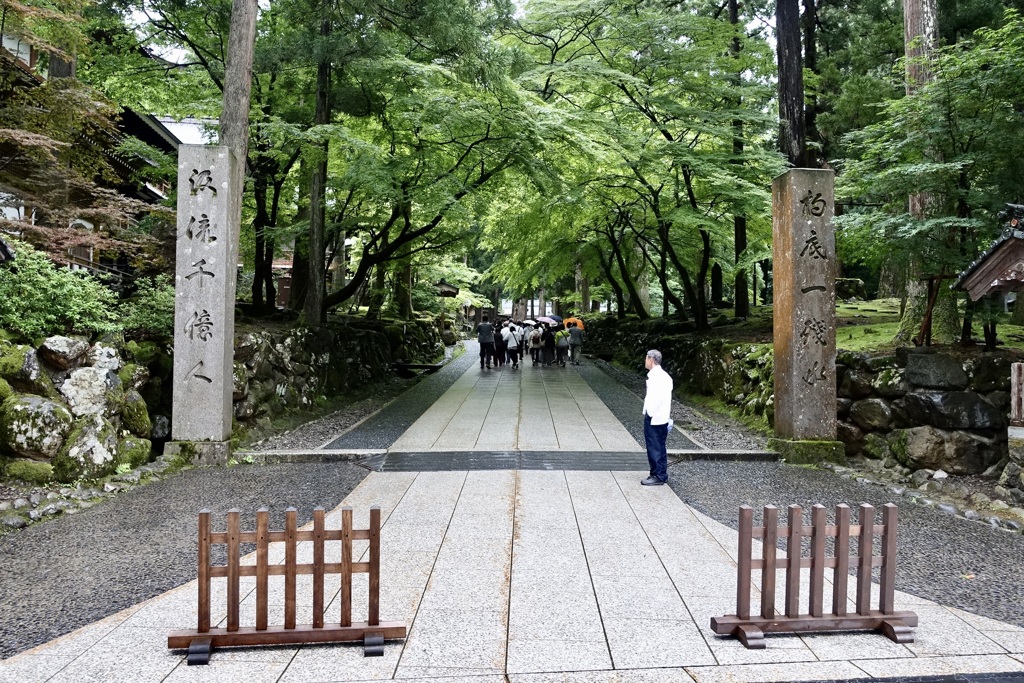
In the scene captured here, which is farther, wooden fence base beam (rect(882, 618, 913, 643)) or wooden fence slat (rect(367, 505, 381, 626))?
wooden fence base beam (rect(882, 618, 913, 643))

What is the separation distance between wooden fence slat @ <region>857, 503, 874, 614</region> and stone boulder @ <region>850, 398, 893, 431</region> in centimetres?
580

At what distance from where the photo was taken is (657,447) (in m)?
7.31

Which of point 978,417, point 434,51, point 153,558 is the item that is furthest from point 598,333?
point 153,558

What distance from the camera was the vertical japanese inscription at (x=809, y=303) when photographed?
8.58 meters

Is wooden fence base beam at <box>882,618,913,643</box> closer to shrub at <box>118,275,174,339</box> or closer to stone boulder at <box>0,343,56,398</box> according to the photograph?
stone boulder at <box>0,343,56,398</box>

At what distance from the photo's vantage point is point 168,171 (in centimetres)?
1185

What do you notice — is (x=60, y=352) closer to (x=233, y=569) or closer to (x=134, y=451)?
(x=134, y=451)

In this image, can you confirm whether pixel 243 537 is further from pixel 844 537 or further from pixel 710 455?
pixel 710 455

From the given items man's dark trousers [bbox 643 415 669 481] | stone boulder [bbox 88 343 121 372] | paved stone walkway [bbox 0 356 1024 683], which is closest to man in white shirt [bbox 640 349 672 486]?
man's dark trousers [bbox 643 415 669 481]

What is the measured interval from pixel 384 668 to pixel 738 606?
2085 mm

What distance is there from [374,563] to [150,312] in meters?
7.05

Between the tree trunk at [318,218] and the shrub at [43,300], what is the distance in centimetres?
570

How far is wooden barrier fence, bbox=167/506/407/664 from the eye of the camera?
11.4 feet

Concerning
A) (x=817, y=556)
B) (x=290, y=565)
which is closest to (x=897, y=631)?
(x=817, y=556)
